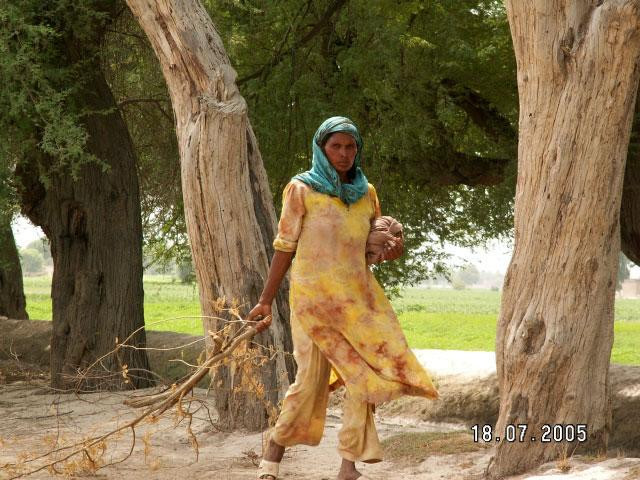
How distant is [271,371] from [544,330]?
9.60 ft

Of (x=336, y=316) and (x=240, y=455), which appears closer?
(x=336, y=316)

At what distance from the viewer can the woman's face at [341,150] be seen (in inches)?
230

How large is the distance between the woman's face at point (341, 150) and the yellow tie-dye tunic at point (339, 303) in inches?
7.9

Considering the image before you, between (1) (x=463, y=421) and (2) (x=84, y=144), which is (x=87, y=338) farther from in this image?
(1) (x=463, y=421)

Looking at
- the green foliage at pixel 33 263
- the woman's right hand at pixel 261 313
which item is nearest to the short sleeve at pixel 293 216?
the woman's right hand at pixel 261 313

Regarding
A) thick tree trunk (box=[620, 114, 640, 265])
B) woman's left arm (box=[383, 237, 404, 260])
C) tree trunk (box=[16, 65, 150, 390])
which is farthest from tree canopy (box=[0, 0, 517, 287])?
woman's left arm (box=[383, 237, 404, 260])

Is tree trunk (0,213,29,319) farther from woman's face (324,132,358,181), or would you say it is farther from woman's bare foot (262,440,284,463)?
woman's face (324,132,358,181)

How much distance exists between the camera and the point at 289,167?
1227 cm

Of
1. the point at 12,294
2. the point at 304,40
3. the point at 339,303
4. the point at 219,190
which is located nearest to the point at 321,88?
the point at 304,40

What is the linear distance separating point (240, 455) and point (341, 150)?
2764 mm

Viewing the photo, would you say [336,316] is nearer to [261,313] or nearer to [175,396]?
[261,313]

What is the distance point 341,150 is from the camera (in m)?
5.87

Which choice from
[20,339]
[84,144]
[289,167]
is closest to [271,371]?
[84,144]

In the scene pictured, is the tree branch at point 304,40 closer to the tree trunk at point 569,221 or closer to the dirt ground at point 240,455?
the dirt ground at point 240,455
